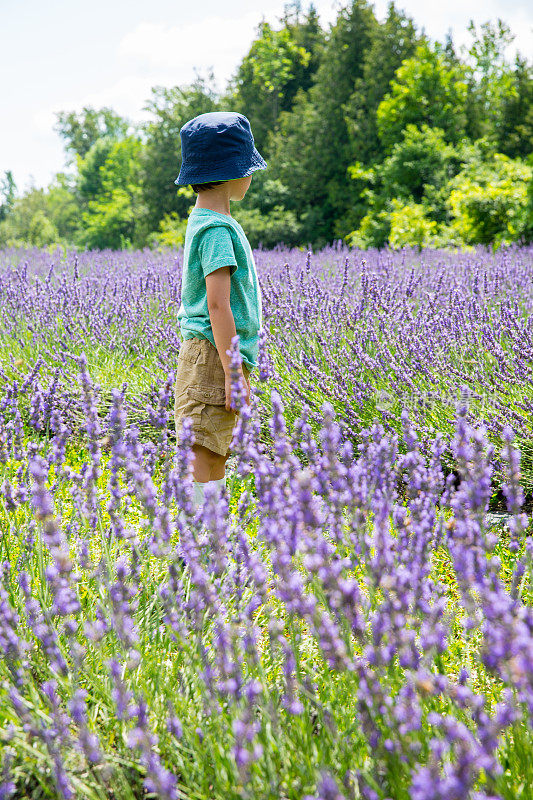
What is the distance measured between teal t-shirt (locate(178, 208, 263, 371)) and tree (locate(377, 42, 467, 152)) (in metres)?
14.7

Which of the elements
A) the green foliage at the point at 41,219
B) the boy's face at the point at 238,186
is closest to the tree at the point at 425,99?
the boy's face at the point at 238,186

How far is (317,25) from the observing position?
22469mm

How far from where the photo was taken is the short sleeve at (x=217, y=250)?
219cm

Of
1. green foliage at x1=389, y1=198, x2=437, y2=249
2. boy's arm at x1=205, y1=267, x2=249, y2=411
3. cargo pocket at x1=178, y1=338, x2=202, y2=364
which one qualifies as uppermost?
green foliage at x1=389, y1=198, x2=437, y2=249

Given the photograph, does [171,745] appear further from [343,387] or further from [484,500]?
[343,387]

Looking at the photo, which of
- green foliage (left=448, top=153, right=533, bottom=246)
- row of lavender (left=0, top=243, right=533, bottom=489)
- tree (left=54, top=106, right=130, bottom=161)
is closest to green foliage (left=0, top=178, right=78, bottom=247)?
tree (left=54, top=106, right=130, bottom=161)

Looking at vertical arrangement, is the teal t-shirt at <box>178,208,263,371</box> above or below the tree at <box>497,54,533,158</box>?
below

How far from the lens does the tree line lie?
1251cm

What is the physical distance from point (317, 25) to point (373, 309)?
22870mm

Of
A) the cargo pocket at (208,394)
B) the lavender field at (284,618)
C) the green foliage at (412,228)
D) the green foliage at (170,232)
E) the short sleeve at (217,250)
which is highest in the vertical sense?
the green foliage at (170,232)

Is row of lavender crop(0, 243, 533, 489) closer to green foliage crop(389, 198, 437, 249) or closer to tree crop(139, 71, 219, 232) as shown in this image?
green foliage crop(389, 198, 437, 249)

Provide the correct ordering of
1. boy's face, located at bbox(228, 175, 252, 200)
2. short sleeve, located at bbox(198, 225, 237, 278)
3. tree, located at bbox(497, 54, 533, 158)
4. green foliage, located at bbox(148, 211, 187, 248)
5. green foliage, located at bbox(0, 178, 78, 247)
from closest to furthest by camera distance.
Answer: short sleeve, located at bbox(198, 225, 237, 278), boy's face, located at bbox(228, 175, 252, 200), tree, located at bbox(497, 54, 533, 158), green foliage, located at bbox(148, 211, 187, 248), green foliage, located at bbox(0, 178, 78, 247)

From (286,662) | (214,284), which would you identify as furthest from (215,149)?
(286,662)

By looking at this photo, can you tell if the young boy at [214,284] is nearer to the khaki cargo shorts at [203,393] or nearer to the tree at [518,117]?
the khaki cargo shorts at [203,393]
